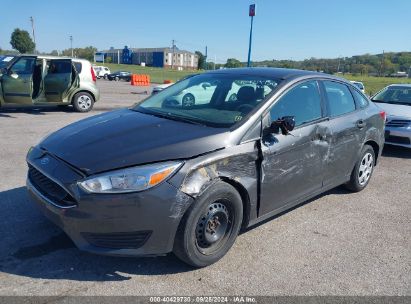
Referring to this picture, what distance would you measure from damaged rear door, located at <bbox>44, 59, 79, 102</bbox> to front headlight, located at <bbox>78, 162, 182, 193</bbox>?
923 cm

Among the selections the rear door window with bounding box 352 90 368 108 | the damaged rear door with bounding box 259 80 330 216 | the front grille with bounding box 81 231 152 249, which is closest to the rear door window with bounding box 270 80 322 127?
the damaged rear door with bounding box 259 80 330 216

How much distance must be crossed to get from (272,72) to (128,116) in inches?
66.1

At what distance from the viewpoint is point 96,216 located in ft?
8.75

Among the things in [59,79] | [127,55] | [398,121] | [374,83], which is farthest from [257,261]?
[127,55]

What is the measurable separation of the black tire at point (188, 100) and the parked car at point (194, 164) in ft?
0.18

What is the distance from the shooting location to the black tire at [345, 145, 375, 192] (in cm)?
498

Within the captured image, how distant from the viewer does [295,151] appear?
12.1 feet

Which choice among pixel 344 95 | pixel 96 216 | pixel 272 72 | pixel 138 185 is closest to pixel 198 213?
pixel 138 185

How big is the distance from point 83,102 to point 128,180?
9.76 m

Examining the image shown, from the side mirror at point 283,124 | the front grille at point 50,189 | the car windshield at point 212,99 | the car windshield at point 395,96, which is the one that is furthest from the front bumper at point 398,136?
the front grille at point 50,189

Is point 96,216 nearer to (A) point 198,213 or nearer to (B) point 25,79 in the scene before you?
(A) point 198,213

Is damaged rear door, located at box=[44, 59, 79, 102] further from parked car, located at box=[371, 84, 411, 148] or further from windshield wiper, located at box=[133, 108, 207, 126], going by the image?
parked car, located at box=[371, 84, 411, 148]

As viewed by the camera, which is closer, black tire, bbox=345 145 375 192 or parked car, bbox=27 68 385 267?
parked car, bbox=27 68 385 267

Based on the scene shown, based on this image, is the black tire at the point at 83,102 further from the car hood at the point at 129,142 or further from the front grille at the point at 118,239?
the front grille at the point at 118,239
